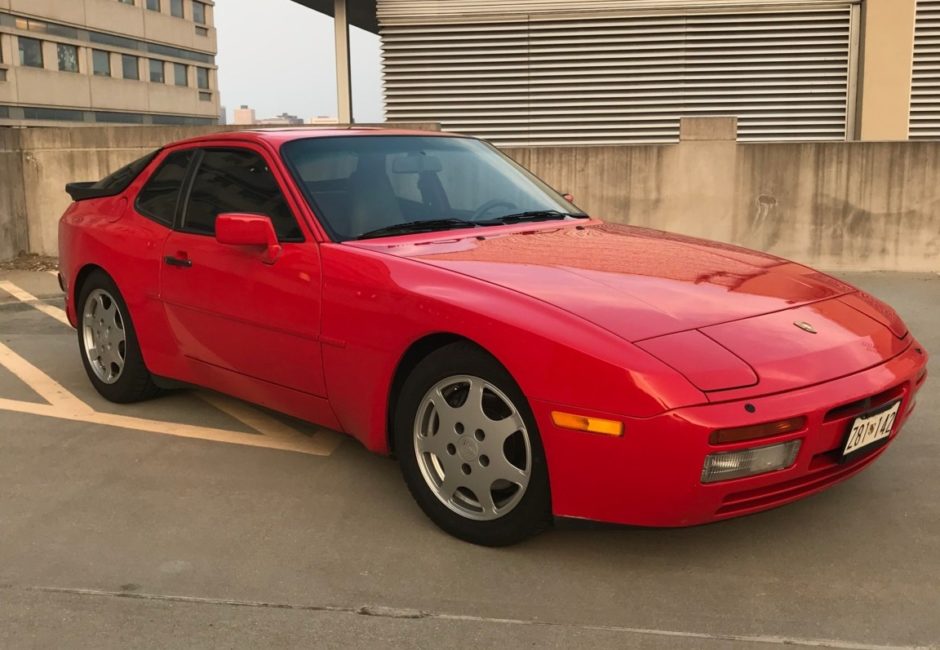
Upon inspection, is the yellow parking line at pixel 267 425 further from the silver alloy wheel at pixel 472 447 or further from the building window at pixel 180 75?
the building window at pixel 180 75

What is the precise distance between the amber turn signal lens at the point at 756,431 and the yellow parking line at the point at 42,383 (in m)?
3.56

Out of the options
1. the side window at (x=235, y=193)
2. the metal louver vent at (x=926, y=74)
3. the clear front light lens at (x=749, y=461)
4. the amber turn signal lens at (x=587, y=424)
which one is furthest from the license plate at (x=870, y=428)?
the metal louver vent at (x=926, y=74)

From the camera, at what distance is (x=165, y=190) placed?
15.8 feet

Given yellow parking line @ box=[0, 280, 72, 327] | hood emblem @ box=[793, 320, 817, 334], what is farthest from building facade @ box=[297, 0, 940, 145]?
hood emblem @ box=[793, 320, 817, 334]

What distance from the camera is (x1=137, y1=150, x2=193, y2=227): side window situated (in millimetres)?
4707

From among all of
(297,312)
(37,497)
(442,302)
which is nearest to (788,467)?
(442,302)

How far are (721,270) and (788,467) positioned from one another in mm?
999

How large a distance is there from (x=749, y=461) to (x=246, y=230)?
215cm

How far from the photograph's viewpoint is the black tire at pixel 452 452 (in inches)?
120

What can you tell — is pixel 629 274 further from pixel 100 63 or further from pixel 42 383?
pixel 100 63

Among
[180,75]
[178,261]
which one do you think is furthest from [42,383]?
[180,75]

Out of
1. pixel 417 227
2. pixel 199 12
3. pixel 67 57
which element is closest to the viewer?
pixel 417 227

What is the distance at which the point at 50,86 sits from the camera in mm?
68812

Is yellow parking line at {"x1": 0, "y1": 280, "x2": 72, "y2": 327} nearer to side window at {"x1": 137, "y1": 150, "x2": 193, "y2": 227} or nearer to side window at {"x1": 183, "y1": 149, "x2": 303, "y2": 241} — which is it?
side window at {"x1": 137, "y1": 150, "x2": 193, "y2": 227}
